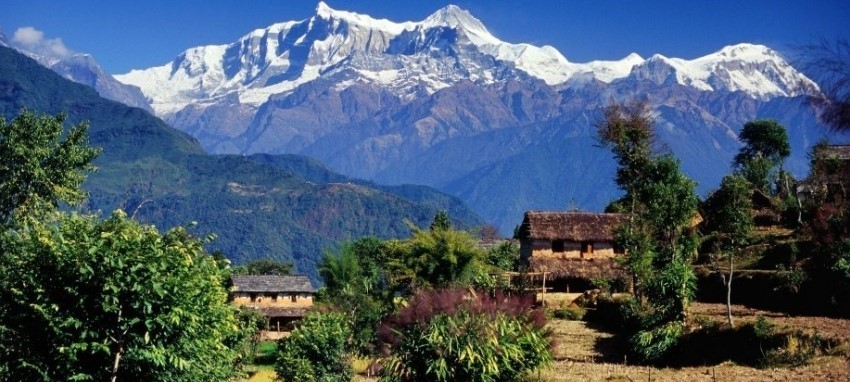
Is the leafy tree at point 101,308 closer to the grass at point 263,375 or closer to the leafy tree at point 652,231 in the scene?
the leafy tree at point 652,231

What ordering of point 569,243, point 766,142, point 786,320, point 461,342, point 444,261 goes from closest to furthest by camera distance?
point 461,342
point 786,320
point 444,261
point 569,243
point 766,142

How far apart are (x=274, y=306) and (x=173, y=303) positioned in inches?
2738

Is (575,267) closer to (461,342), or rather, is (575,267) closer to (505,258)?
(505,258)

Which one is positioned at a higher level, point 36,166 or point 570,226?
point 570,226

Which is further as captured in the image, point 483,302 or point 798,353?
point 798,353

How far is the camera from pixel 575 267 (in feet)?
174

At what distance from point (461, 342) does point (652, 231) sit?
2579 cm

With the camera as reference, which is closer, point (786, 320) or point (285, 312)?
point (786, 320)

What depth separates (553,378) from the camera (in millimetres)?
26172

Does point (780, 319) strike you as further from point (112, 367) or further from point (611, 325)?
point (112, 367)

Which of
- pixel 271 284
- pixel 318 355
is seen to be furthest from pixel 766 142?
pixel 318 355

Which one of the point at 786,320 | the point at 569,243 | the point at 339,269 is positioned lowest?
the point at 786,320

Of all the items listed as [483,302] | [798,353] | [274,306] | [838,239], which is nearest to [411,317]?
[483,302]

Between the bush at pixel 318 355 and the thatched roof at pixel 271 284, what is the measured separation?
51.2 meters
